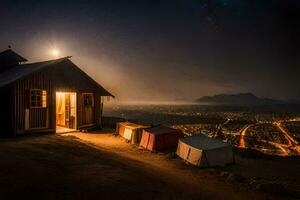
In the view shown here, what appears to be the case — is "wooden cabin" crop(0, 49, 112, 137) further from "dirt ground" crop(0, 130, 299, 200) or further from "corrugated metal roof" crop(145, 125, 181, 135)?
"corrugated metal roof" crop(145, 125, 181, 135)

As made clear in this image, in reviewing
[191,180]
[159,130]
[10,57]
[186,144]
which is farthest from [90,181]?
[10,57]

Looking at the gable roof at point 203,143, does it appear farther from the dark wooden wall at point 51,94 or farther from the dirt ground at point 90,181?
the dark wooden wall at point 51,94

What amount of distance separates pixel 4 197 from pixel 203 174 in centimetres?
941

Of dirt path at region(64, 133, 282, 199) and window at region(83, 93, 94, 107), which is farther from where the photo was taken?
window at region(83, 93, 94, 107)

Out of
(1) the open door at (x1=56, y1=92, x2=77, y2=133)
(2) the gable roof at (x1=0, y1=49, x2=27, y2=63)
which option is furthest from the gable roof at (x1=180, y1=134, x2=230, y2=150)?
(2) the gable roof at (x1=0, y1=49, x2=27, y2=63)

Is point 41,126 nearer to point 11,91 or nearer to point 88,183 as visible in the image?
point 11,91

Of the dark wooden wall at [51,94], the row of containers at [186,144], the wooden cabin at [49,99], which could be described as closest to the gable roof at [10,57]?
the wooden cabin at [49,99]

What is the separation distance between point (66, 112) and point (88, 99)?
241 cm

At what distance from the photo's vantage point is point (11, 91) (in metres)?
17.3

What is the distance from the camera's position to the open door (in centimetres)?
2235

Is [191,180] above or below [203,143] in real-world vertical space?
below

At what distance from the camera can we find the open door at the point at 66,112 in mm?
22345

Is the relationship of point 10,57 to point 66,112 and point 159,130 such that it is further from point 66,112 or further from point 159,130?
point 159,130

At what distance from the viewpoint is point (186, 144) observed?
16.2 m
